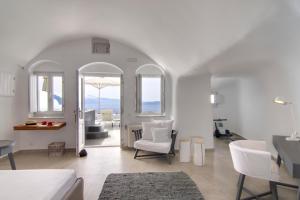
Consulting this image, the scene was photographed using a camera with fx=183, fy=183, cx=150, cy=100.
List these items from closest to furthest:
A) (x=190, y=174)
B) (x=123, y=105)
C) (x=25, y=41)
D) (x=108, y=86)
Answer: (x=190, y=174), (x=25, y=41), (x=123, y=105), (x=108, y=86)

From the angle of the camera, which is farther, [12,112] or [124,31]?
[12,112]

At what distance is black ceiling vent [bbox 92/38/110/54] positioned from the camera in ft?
16.8

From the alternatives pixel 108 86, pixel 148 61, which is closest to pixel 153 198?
pixel 148 61

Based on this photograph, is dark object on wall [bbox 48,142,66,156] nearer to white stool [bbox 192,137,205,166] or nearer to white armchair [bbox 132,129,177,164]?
white armchair [bbox 132,129,177,164]

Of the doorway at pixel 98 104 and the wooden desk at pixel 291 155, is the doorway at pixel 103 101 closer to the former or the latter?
the doorway at pixel 98 104

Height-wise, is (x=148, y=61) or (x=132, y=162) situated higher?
(x=148, y=61)

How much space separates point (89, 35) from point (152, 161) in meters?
3.61

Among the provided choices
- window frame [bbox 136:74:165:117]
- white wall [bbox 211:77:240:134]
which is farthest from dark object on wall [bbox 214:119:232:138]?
window frame [bbox 136:74:165:117]

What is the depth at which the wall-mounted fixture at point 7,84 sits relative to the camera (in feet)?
13.7

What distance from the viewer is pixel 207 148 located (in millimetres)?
4957

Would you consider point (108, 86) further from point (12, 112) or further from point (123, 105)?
point (12, 112)

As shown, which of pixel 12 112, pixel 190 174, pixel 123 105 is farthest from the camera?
pixel 123 105

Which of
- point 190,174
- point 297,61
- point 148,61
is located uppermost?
point 148,61

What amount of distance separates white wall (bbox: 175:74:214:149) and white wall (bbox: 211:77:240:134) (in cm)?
184
